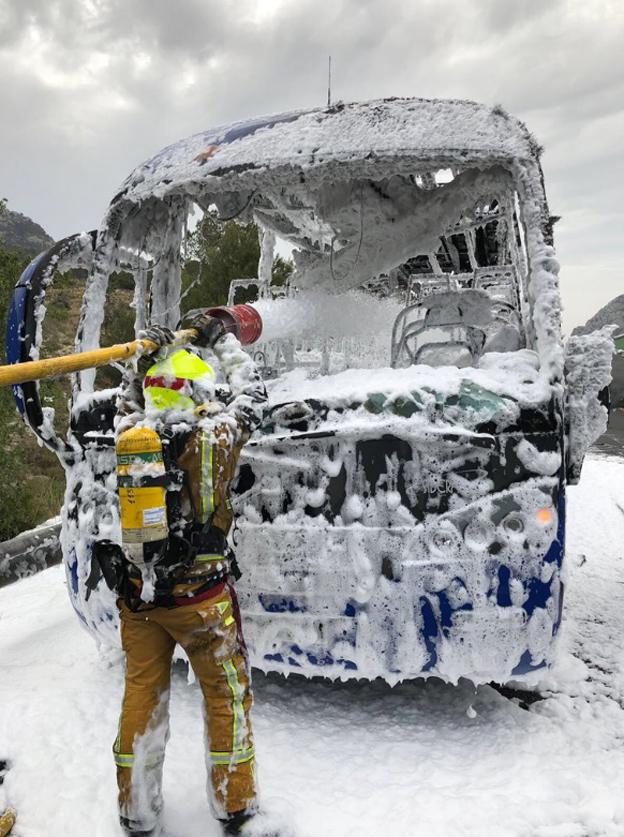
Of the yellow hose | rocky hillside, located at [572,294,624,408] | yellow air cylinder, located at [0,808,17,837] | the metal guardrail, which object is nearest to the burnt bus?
Answer: the yellow hose

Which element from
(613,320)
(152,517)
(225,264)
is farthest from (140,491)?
(225,264)

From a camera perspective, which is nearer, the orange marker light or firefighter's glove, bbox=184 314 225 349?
the orange marker light

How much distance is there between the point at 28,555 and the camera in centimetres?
545

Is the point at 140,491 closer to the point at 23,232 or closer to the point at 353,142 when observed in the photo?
the point at 353,142

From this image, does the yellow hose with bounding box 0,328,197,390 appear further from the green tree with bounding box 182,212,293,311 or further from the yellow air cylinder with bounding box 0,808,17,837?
the green tree with bounding box 182,212,293,311

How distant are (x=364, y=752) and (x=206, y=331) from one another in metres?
1.69

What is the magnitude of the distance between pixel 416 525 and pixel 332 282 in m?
2.45

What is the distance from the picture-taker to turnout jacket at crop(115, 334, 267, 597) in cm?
203

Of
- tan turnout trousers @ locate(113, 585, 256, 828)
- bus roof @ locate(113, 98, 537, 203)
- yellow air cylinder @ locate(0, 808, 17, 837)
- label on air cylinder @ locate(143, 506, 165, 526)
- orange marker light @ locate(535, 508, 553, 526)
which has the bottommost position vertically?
yellow air cylinder @ locate(0, 808, 17, 837)

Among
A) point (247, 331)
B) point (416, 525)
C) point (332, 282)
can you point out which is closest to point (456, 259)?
point (332, 282)

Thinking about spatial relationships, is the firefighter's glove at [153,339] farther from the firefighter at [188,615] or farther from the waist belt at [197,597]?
the waist belt at [197,597]

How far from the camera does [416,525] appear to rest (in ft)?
7.59

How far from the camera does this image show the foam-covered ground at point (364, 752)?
206 centimetres

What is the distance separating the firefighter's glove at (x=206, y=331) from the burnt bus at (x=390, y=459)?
0.31 meters
